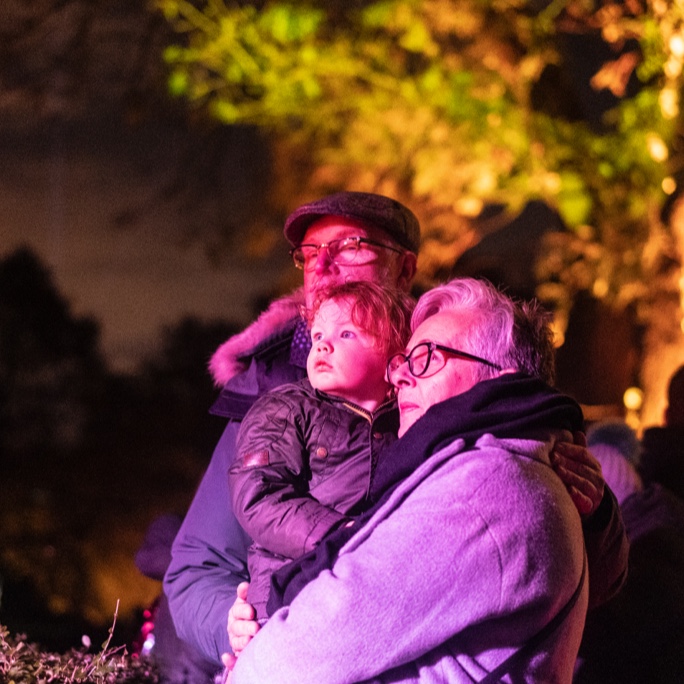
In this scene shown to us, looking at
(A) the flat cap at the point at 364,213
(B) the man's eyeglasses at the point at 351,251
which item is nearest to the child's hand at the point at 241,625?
(B) the man's eyeglasses at the point at 351,251

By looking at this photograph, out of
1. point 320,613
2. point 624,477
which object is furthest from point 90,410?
point 320,613

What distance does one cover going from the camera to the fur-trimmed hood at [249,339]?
99.9 inches

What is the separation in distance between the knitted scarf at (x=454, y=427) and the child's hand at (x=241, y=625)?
15 centimetres

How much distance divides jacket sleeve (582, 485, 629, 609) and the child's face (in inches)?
20.8

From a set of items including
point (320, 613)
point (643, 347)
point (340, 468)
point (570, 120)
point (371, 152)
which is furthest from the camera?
point (371, 152)

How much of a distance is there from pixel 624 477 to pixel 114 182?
6896mm

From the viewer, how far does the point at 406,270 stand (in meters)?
2.61

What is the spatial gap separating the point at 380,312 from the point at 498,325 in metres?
0.32

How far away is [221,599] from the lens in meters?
2.27

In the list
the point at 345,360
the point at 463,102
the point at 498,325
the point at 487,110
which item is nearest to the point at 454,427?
the point at 498,325

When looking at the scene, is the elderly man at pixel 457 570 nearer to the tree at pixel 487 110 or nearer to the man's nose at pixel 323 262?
the man's nose at pixel 323 262

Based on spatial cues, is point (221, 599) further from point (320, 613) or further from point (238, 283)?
point (238, 283)

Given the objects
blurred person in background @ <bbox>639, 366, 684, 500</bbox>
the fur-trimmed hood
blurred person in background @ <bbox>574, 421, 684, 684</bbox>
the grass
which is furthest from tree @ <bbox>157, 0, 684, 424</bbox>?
the grass

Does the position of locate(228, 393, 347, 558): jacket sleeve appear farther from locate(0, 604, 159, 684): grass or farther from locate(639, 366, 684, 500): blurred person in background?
locate(639, 366, 684, 500): blurred person in background
